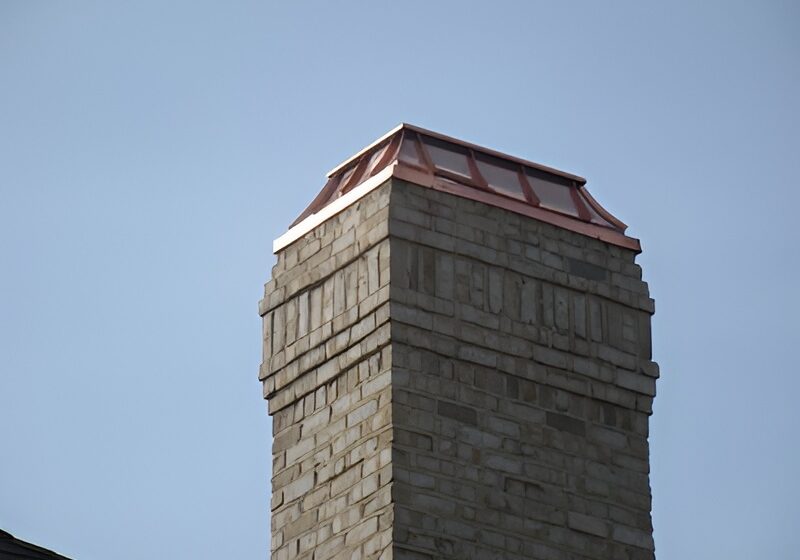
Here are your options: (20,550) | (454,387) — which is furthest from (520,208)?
(20,550)

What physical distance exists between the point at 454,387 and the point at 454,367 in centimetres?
17

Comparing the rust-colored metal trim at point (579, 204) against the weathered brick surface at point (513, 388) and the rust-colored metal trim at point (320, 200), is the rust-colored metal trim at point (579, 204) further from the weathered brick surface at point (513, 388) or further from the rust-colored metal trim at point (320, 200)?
the rust-colored metal trim at point (320, 200)

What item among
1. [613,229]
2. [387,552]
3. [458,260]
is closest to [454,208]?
[458,260]

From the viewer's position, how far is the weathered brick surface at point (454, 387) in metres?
17.1

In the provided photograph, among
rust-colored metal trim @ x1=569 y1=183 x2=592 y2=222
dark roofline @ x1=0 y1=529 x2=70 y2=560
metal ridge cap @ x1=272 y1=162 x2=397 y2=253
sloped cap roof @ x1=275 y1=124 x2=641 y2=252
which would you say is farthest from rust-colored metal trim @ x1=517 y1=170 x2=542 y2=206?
dark roofline @ x1=0 y1=529 x2=70 y2=560

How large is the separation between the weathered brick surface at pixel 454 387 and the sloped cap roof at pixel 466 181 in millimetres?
117

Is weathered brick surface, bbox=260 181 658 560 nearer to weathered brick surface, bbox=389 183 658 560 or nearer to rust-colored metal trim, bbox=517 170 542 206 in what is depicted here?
weathered brick surface, bbox=389 183 658 560

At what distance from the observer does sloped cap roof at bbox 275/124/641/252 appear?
1812cm

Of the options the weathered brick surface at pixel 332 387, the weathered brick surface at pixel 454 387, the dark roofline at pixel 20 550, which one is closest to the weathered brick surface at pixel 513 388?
the weathered brick surface at pixel 454 387

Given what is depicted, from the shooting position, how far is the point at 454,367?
17.5 m

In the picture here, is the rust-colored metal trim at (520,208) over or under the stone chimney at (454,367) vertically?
over

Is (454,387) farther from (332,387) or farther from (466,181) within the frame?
(466,181)

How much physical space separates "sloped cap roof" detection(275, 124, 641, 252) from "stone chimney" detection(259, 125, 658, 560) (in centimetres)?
2

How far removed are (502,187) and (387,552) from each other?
356 centimetres
